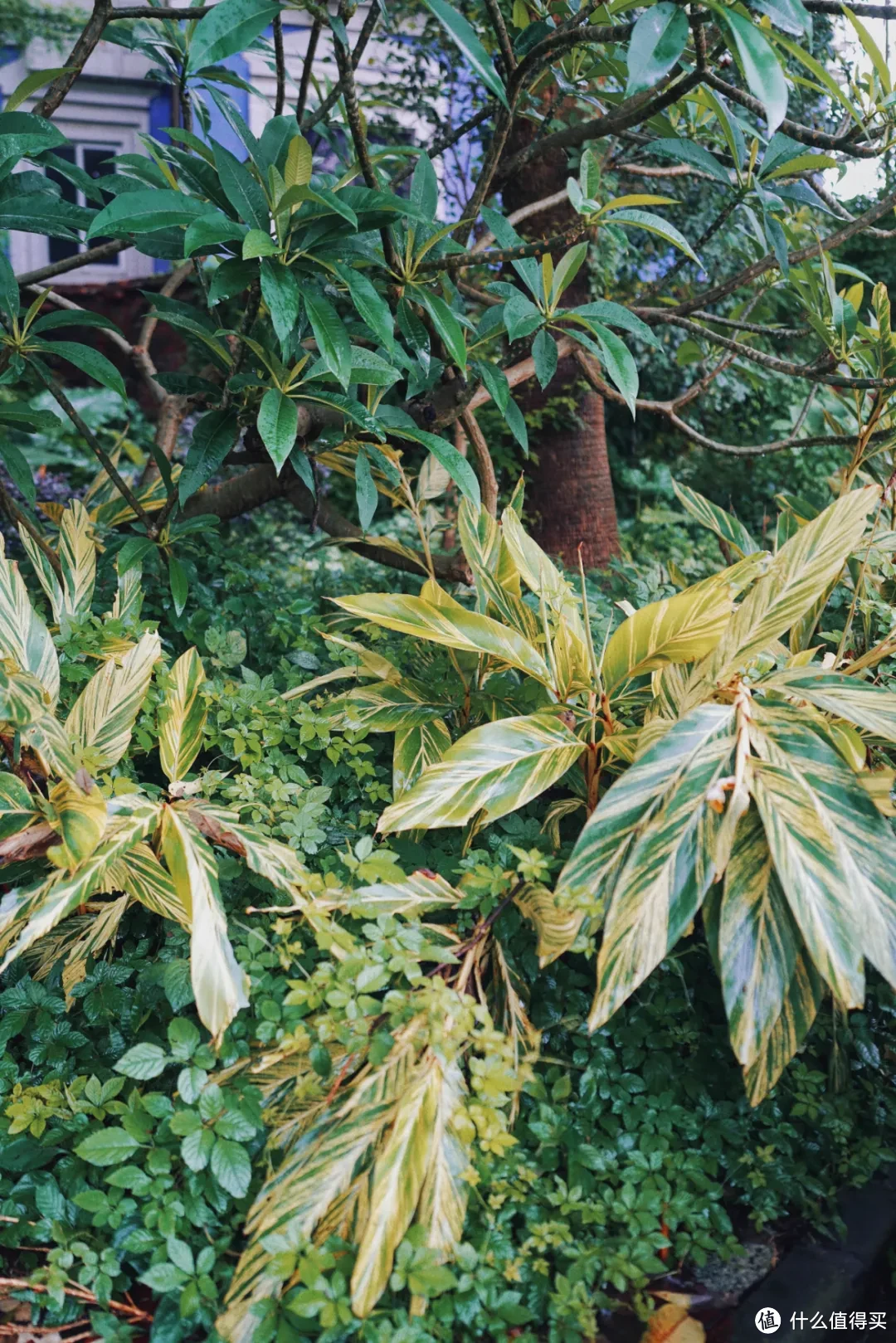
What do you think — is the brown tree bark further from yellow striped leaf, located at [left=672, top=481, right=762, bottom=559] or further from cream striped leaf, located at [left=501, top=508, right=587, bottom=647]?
cream striped leaf, located at [left=501, top=508, right=587, bottom=647]

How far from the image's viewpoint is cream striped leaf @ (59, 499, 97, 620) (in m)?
1.93

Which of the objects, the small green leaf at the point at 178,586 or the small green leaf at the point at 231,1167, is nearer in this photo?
the small green leaf at the point at 231,1167

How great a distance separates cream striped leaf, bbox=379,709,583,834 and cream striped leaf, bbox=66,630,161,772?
47 cm

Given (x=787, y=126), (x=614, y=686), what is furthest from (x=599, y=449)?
(x=614, y=686)

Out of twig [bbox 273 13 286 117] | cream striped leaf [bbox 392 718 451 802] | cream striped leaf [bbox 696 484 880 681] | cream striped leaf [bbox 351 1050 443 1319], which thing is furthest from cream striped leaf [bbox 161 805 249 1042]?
twig [bbox 273 13 286 117]

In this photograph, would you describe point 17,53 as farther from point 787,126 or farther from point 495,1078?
point 495,1078

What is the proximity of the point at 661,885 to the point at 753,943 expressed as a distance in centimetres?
14

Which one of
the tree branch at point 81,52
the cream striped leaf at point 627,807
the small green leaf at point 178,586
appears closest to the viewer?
the cream striped leaf at point 627,807

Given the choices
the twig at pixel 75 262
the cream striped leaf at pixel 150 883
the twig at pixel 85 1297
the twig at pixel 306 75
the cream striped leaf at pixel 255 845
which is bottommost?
the twig at pixel 85 1297

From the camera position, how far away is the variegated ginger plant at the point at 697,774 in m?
1.23

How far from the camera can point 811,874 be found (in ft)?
3.98

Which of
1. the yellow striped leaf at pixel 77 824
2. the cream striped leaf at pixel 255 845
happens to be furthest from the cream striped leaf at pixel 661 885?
the yellow striped leaf at pixel 77 824

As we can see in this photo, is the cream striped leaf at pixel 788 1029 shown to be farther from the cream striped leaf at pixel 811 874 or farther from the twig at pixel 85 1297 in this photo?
the twig at pixel 85 1297

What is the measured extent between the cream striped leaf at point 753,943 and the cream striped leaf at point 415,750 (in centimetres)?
56
